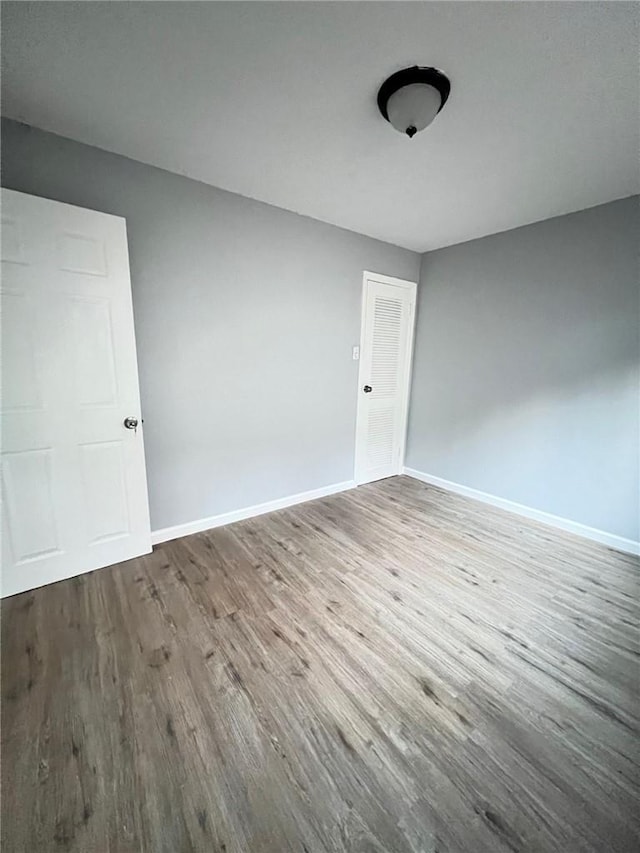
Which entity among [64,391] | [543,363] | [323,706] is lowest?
[323,706]

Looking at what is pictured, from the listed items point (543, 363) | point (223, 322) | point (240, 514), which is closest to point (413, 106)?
point (223, 322)

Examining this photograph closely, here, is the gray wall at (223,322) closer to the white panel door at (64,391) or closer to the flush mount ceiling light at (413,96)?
the white panel door at (64,391)

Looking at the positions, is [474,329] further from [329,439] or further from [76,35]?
[76,35]

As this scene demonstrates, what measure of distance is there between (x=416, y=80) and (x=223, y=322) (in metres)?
1.71

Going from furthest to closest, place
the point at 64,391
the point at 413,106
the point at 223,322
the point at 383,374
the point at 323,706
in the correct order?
the point at 383,374 < the point at 223,322 < the point at 64,391 < the point at 413,106 < the point at 323,706

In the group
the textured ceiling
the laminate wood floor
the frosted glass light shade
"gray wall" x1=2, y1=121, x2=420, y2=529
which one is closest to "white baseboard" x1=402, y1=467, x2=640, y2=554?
the laminate wood floor

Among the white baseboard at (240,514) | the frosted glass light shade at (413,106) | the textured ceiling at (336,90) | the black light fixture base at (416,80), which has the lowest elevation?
the white baseboard at (240,514)

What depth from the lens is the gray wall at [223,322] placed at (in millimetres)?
2035

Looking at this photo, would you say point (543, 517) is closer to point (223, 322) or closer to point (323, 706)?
point (323, 706)

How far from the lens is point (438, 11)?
3.69 ft

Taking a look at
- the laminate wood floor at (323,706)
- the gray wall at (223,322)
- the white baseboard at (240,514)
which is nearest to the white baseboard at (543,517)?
the laminate wood floor at (323,706)

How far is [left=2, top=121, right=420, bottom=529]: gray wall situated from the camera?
6.68 ft

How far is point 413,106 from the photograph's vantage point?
1.44 m

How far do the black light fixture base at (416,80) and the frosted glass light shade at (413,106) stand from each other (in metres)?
0.01
